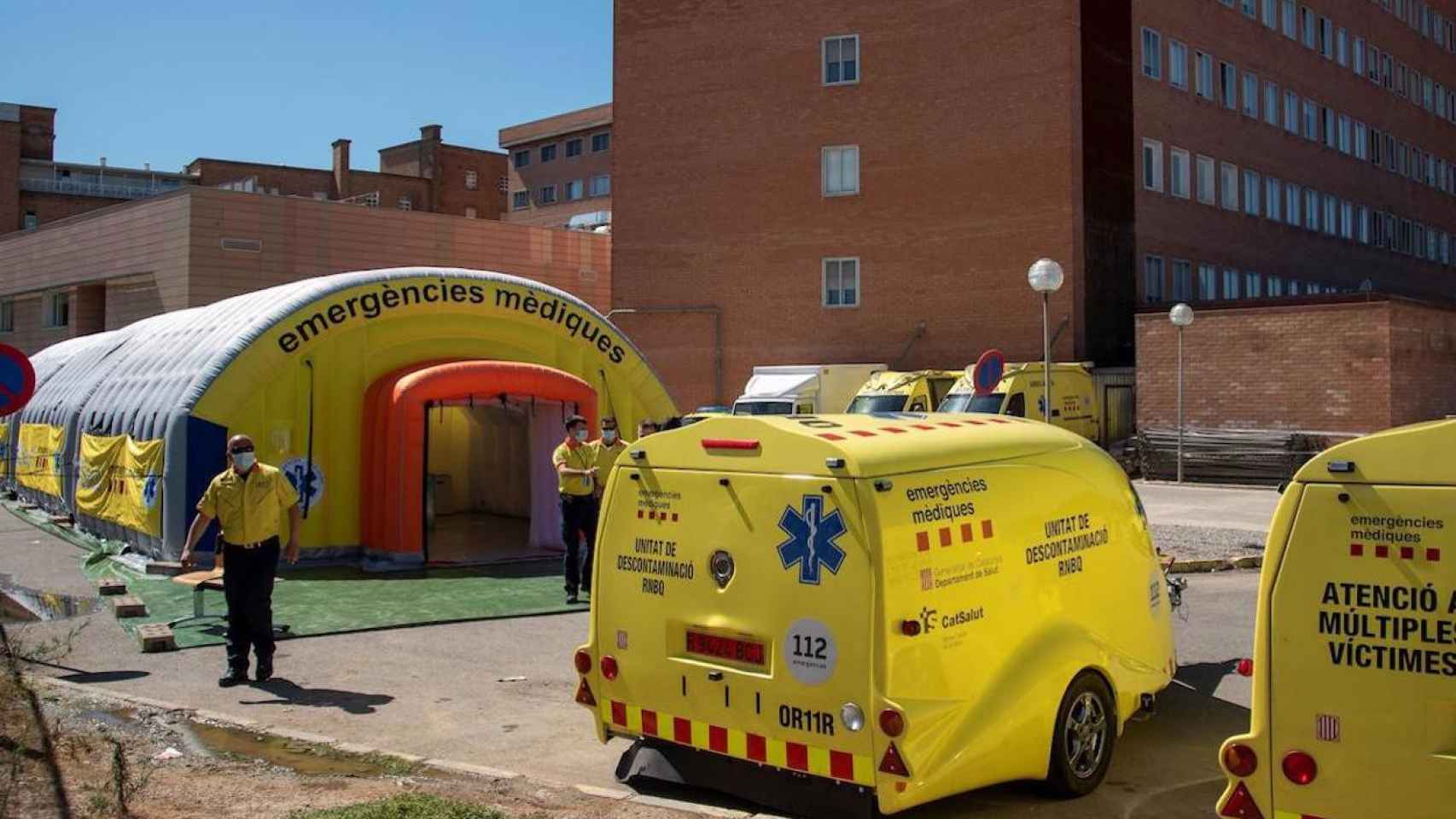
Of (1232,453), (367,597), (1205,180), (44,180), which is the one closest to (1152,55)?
(1205,180)

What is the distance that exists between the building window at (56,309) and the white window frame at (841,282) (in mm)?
27061

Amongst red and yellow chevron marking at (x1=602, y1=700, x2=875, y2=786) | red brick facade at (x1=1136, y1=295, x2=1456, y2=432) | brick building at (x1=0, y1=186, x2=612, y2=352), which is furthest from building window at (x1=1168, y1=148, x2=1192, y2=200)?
red and yellow chevron marking at (x1=602, y1=700, x2=875, y2=786)

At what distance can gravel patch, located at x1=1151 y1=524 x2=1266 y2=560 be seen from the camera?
1678cm

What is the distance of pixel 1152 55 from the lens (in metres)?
38.7

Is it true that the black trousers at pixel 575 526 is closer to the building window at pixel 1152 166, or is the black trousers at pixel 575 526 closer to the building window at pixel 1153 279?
the building window at pixel 1153 279

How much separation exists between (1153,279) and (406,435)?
2811cm

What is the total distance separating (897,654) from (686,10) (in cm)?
3838

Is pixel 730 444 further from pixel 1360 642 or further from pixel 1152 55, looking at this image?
pixel 1152 55

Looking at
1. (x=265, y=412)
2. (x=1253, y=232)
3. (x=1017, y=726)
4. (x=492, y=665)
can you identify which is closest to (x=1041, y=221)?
(x=1253, y=232)

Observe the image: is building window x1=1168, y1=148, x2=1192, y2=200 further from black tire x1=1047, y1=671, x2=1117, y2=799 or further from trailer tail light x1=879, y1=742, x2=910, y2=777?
trailer tail light x1=879, y1=742, x2=910, y2=777

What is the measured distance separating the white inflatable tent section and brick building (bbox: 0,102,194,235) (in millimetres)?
43973

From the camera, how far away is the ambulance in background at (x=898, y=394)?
99.2 feet

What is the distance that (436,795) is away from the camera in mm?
6672

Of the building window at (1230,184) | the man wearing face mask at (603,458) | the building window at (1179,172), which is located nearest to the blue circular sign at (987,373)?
the man wearing face mask at (603,458)
